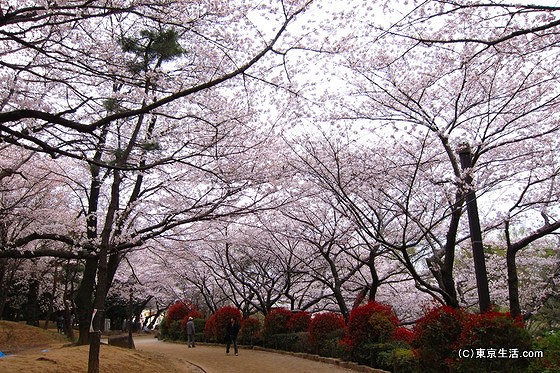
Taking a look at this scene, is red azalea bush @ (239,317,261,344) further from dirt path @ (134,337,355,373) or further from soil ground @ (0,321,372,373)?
dirt path @ (134,337,355,373)

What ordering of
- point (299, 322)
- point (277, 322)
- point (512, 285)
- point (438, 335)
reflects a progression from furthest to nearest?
point (277, 322)
point (299, 322)
point (512, 285)
point (438, 335)

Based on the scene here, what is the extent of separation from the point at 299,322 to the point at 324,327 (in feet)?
10.1

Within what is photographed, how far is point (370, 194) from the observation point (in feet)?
38.1

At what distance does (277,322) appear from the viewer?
16.6m

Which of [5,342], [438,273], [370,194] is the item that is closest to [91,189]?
[5,342]

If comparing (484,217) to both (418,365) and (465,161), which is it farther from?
(418,365)

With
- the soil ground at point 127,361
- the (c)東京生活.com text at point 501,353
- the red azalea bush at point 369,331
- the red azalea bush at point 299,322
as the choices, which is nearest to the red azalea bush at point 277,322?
the red azalea bush at point 299,322

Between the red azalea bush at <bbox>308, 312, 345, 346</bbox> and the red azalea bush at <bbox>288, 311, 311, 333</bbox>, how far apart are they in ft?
8.49

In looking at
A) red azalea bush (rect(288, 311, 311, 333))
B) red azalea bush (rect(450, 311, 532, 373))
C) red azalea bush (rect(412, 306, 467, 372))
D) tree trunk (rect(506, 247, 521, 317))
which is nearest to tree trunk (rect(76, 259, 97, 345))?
red azalea bush (rect(288, 311, 311, 333))

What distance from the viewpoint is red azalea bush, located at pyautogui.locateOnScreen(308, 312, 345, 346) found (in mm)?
12945

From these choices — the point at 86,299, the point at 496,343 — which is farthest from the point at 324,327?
the point at 496,343

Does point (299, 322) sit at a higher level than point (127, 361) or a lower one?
higher

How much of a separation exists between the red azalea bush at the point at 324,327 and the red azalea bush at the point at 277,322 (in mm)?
3339

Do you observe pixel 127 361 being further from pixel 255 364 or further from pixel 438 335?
pixel 438 335
